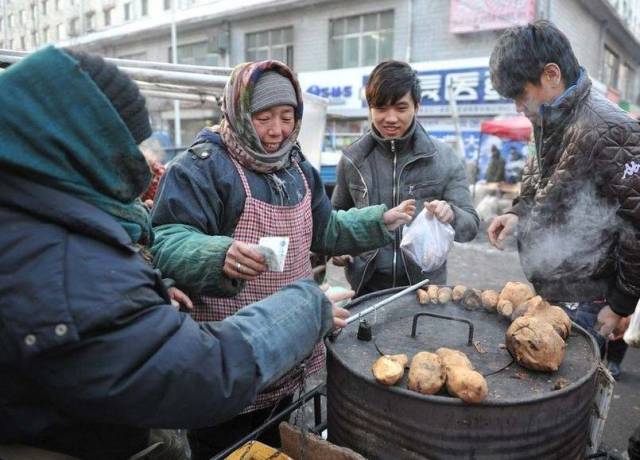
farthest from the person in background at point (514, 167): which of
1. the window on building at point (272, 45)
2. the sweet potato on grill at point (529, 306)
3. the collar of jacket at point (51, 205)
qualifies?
the collar of jacket at point (51, 205)

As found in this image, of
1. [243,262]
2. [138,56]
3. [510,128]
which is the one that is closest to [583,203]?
[243,262]

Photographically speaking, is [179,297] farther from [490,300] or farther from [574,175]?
[574,175]

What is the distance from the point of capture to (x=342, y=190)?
292 cm

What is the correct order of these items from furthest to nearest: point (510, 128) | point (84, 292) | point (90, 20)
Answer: point (90, 20)
point (510, 128)
point (84, 292)

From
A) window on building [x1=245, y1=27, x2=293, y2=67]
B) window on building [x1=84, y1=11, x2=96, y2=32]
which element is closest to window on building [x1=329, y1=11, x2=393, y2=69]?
window on building [x1=245, y1=27, x2=293, y2=67]

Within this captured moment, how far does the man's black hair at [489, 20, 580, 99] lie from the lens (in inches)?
79.4

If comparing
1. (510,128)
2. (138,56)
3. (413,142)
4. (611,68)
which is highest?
(138,56)

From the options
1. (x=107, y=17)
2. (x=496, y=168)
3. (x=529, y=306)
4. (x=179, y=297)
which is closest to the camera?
(x=179, y=297)

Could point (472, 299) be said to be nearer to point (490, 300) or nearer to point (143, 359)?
point (490, 300)

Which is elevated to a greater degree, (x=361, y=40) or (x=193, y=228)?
(x=361, y=40)

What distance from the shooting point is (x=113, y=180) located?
3.25ft

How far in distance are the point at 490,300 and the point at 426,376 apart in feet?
2.51

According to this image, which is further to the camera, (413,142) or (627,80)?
(627,80)

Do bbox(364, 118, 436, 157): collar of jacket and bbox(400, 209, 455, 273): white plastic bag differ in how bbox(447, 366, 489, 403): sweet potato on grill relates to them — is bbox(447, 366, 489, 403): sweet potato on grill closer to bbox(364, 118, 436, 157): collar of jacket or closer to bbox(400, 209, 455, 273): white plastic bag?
bbox(400, 209, 455, 273): white plastic bag
